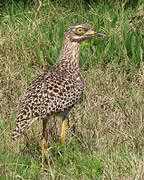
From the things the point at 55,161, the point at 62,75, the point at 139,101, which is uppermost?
the point at 62,75

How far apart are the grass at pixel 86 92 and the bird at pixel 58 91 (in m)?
0.21

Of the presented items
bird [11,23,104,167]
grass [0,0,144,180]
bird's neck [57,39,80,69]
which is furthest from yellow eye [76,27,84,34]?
grass [0,0,144,180]

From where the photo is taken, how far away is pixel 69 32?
16.4 feet

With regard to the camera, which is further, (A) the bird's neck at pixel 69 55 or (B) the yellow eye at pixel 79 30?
Result: (B) the yellow eye at pixel 79 30

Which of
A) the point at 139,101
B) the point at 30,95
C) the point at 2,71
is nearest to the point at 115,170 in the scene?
the point at 30,95

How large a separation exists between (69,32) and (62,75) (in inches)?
23.2

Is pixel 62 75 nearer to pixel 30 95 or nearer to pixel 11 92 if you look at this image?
pixel 30 95

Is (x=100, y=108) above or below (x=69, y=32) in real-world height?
below

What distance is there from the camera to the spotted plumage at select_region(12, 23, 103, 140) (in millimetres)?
4250

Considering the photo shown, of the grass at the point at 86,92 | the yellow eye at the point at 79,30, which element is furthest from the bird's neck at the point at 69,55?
the grass at the point at 86,92

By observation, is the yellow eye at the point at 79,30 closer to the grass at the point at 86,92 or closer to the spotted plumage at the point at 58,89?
the spotted plumage at the point at 58,89

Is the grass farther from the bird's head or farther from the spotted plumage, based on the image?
the bird's head

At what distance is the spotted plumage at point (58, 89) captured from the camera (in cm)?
425

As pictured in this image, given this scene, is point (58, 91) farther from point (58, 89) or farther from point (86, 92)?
point (86, 92)
